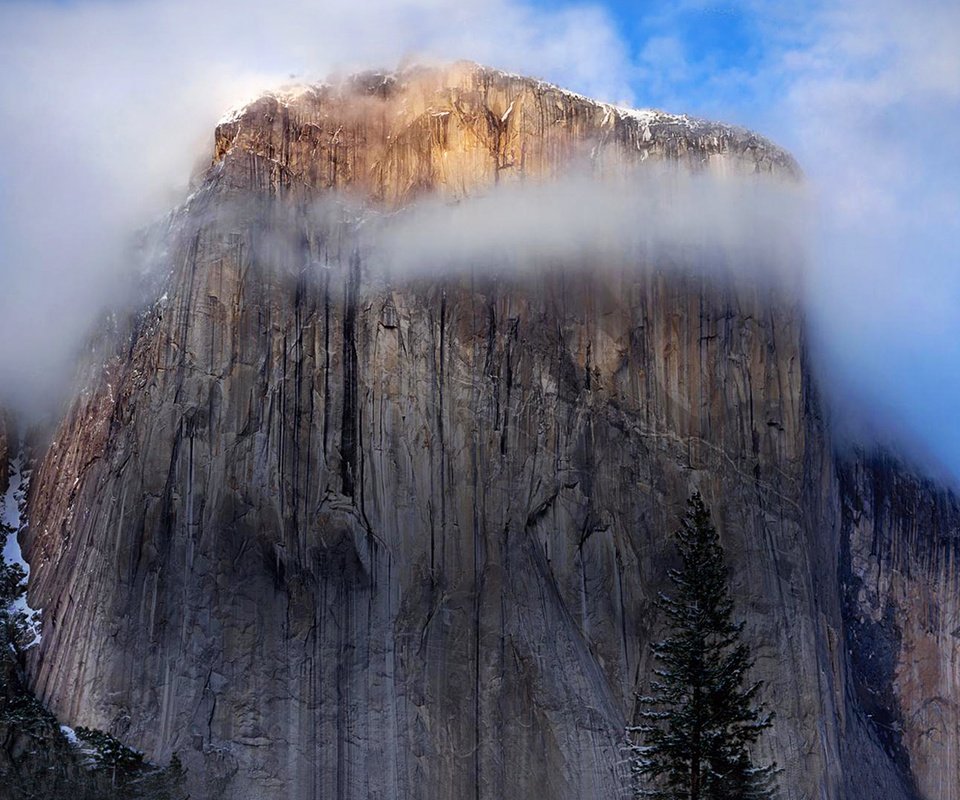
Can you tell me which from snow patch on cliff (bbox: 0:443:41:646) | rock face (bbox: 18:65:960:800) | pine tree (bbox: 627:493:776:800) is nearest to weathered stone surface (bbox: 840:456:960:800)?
rock face (bbox: 18:65:960:800)

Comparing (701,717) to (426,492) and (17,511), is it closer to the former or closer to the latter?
(426,492)

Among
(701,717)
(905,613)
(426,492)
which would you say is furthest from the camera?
(905,613)

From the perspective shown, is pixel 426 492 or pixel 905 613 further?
pixel 905 613

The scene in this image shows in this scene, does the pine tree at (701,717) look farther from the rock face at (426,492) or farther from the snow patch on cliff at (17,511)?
the snow patch on cliff at (17,511)

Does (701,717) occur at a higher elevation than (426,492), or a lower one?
lower

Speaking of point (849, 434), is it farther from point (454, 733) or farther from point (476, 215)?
point (454, 733)

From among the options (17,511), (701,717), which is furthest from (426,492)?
(701,717)

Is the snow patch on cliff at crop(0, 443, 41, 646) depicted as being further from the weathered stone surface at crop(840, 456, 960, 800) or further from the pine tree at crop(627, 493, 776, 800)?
the weathered stone surface at crop(840, 456, 960, 800)

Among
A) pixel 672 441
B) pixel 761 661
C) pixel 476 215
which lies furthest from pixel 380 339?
pixel 761 661
